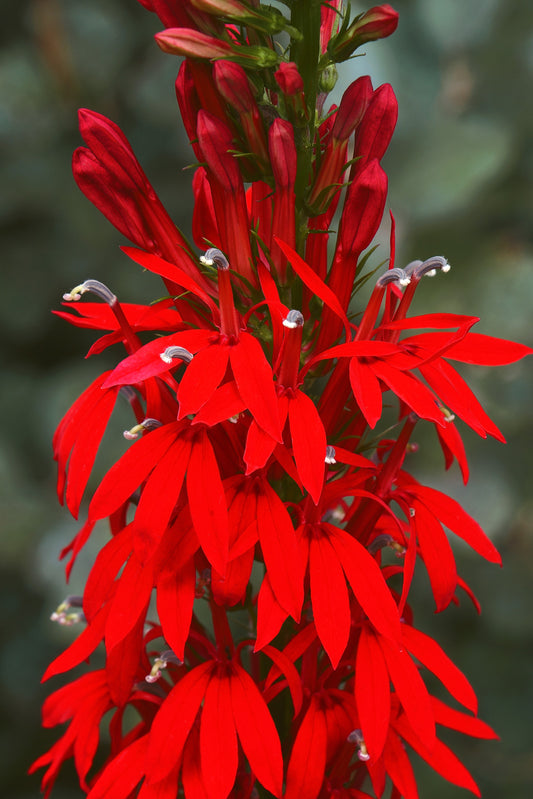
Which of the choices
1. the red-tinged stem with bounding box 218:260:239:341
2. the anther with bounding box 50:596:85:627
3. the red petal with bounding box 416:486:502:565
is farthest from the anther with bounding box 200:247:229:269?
the anther with bounding box 50:596:85:627

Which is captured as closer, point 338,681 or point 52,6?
point 338,681

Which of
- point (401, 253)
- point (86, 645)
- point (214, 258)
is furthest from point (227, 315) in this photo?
point (401, 253)

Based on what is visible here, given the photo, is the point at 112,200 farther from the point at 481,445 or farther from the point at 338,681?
the point at 481,445

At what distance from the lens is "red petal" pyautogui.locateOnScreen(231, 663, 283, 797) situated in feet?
1.63

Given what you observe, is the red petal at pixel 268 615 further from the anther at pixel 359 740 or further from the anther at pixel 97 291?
the anther at pixel 97 291

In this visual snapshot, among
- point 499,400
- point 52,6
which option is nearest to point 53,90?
point 52,6

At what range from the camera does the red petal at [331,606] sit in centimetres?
48

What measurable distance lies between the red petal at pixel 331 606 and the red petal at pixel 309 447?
0.07 metres

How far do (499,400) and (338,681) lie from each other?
31.2 inches

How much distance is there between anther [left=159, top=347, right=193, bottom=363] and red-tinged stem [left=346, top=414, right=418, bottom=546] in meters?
0.18

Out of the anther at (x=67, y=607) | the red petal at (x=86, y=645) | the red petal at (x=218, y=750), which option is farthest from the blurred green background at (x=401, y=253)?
the red petal at (x=218, y=750)

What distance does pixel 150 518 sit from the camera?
469 millimetres

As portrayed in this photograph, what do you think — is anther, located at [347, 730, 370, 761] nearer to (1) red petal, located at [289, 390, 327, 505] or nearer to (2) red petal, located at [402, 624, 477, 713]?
(2) red petal, located at [402, 624, 477, 713]

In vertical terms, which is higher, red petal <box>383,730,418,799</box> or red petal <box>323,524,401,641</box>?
red petal <box>323,524,401,641</box>
